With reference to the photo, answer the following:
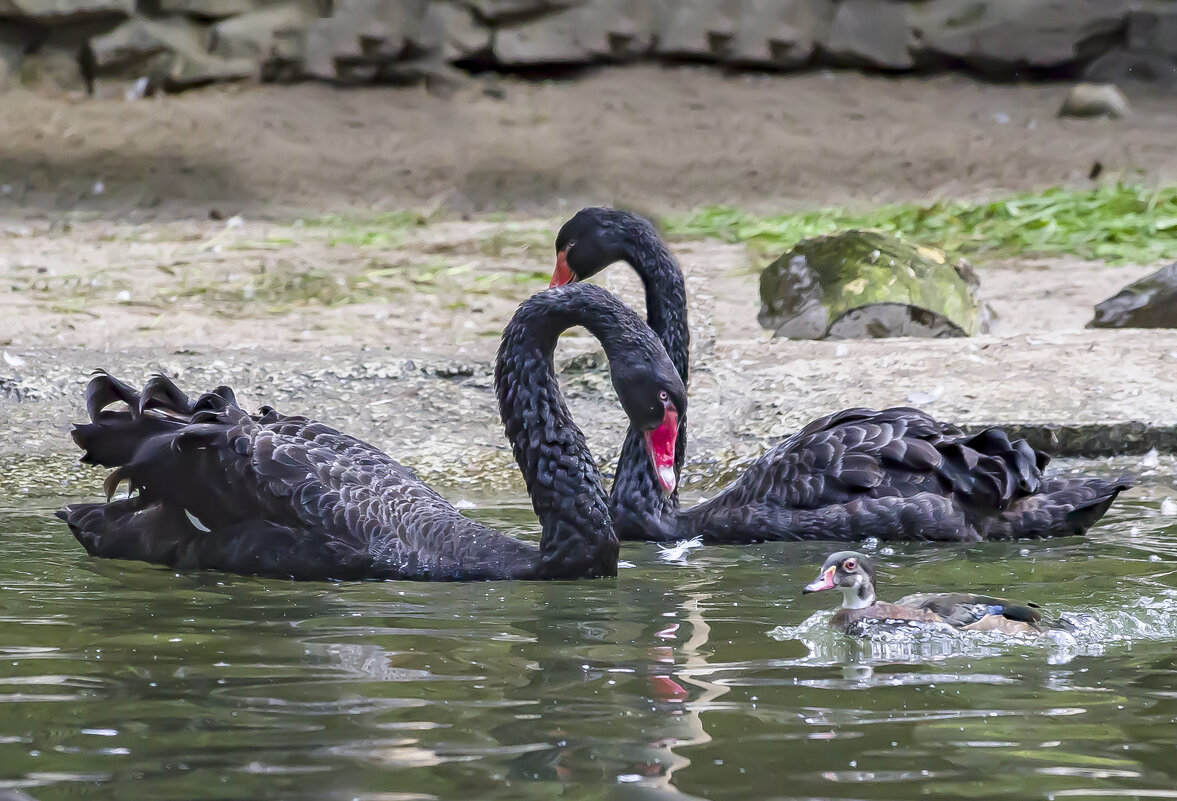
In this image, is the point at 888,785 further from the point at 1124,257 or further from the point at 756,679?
the point at 1124,257

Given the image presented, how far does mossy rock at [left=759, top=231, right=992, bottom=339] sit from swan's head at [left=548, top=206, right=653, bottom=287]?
2.24 meters

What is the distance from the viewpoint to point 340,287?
962cm

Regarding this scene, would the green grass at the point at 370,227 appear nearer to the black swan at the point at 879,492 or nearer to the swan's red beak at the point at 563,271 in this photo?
the swan's red beak at the point at 563,271

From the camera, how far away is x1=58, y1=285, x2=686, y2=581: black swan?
4.73 meters

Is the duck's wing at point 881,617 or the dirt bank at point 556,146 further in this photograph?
the dirt bank at point 556,146

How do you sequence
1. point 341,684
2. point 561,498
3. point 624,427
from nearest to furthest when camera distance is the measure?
point 341,684, point 561,498, point 624,427

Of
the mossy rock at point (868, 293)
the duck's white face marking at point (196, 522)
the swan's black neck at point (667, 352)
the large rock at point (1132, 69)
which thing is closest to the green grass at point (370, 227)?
the mossy rock at point (868, 293)

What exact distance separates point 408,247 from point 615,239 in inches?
201

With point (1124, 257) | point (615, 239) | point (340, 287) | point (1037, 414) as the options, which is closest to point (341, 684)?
point (615, 239)

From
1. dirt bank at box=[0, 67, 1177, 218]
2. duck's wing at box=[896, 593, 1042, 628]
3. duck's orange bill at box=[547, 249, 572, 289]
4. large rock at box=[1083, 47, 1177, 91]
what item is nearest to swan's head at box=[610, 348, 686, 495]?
duck's wing at box=[896, 593, 1042, 628]

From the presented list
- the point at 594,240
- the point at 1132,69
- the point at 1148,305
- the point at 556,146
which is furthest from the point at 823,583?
the point at 1132,69

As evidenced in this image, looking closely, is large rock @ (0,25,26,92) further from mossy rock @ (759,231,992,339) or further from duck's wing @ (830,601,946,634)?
duck's wing @ (830,601,946,634)

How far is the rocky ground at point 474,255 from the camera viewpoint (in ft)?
22.0

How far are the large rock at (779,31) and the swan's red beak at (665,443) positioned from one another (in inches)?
448
